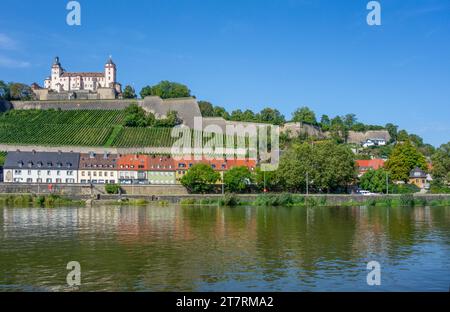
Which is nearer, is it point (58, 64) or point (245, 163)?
point (245, 163)

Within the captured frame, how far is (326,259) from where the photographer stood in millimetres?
20578

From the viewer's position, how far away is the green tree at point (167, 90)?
10450cm

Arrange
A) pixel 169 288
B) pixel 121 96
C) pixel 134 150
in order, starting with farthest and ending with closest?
pixel 121 96
pixel 134 150
pixel 169 288

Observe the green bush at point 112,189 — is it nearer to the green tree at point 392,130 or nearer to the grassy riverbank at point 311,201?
the grassy riverbank at point 311,201

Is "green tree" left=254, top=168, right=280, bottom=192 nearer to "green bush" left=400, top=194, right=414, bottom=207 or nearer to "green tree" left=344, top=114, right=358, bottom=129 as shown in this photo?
"green bush" left=400, top=194, right=414, bottom=207

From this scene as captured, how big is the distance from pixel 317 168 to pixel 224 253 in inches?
1429

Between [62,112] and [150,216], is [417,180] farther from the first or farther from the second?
[62,112]

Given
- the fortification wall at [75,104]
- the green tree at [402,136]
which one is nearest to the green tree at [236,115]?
the fortification wall at [75,104]

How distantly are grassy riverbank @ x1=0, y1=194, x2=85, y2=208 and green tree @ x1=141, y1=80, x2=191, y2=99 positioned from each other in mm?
52038

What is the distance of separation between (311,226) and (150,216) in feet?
39.6

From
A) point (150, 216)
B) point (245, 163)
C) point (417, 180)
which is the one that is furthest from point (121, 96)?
point (150, 216)

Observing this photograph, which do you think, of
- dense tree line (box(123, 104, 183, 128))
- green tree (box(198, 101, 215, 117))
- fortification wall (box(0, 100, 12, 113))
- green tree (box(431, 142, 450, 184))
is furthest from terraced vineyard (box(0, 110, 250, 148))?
green tree (box(431, 142, 450, 184))

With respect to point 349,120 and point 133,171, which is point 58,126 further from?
point 349,120

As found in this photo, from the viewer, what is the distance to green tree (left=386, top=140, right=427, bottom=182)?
6334 cm
